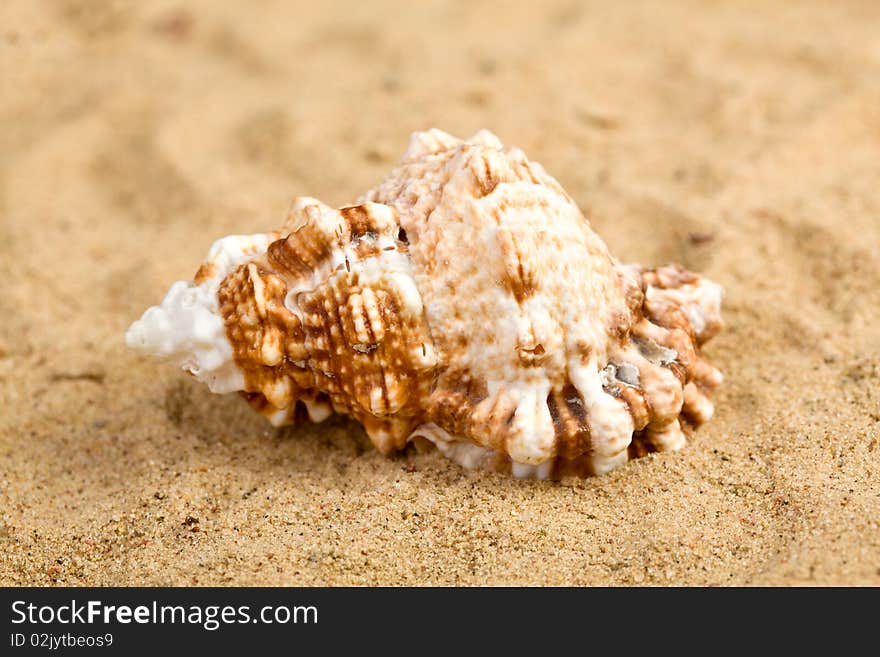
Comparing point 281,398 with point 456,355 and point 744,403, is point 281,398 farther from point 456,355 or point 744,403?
point 744,403

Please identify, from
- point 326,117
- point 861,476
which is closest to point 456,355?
point 861,476

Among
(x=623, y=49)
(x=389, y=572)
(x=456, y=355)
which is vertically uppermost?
(x=623, y=49)

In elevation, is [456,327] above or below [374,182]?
below

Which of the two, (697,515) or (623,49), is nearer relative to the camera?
(697,515)

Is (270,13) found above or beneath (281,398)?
above

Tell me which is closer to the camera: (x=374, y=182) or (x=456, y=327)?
(x=456, y=327)
